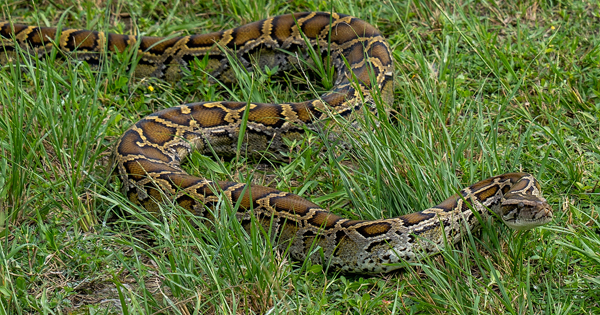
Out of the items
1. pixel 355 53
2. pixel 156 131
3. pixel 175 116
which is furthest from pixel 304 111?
pixel 156 131

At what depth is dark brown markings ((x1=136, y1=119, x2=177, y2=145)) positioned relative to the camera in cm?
659

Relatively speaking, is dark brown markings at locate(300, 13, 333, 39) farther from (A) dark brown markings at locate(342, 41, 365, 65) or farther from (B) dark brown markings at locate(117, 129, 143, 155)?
(B) dark brown markings at locate(117, 129, 143, 155)

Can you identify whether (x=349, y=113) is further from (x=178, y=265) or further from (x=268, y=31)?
(x=178, y=265)

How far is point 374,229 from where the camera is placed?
525cm

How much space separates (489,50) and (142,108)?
447 centimetres

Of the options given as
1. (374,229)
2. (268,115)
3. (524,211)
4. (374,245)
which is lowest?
(374,245)

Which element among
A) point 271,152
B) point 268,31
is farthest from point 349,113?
point 268,31

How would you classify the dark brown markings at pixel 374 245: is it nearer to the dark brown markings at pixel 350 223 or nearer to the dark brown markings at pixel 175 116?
the dark brown markings at pixel 350 223

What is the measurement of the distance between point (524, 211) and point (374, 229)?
1258 mm

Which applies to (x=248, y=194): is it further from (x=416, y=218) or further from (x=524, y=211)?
(x=524, y=211)

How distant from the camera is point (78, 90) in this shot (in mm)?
7316

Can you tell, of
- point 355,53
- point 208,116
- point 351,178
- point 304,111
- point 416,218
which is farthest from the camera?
point 355,53

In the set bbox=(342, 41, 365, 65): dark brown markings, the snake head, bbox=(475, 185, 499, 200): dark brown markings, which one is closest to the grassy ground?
the snake head

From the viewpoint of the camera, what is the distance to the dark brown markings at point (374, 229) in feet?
17.1
